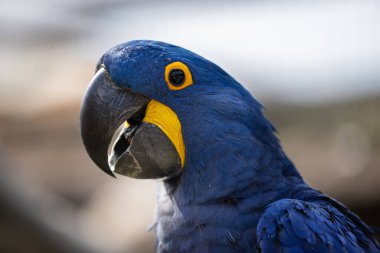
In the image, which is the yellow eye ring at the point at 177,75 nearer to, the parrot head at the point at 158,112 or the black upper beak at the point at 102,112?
the parrot head at the point at 158,112

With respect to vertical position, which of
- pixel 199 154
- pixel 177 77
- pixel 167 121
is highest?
pixel 177 77

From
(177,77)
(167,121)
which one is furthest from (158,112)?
(177,77)

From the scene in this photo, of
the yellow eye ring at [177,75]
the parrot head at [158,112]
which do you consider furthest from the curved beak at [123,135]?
the yellow eye ring at [177,75]

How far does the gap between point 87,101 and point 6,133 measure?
5.77 metres

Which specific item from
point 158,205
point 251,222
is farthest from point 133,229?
point 251,222

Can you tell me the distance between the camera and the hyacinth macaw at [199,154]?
266 centimetres

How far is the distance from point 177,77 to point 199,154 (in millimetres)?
376

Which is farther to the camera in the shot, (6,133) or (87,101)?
(6,133)

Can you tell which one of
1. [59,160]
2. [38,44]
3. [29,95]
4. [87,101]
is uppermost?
[87,101]

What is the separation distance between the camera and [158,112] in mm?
2789

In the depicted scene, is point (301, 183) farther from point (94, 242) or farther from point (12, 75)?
point (12, 75)

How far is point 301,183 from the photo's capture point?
2930mm

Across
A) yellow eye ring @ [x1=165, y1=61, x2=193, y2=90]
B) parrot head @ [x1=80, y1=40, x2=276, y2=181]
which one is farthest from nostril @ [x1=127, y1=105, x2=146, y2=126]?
yellow eye ring @ [x1=165, y1=61, x2=193, y2=90]

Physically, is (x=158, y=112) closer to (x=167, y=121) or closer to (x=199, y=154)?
(x=167, y=121)
